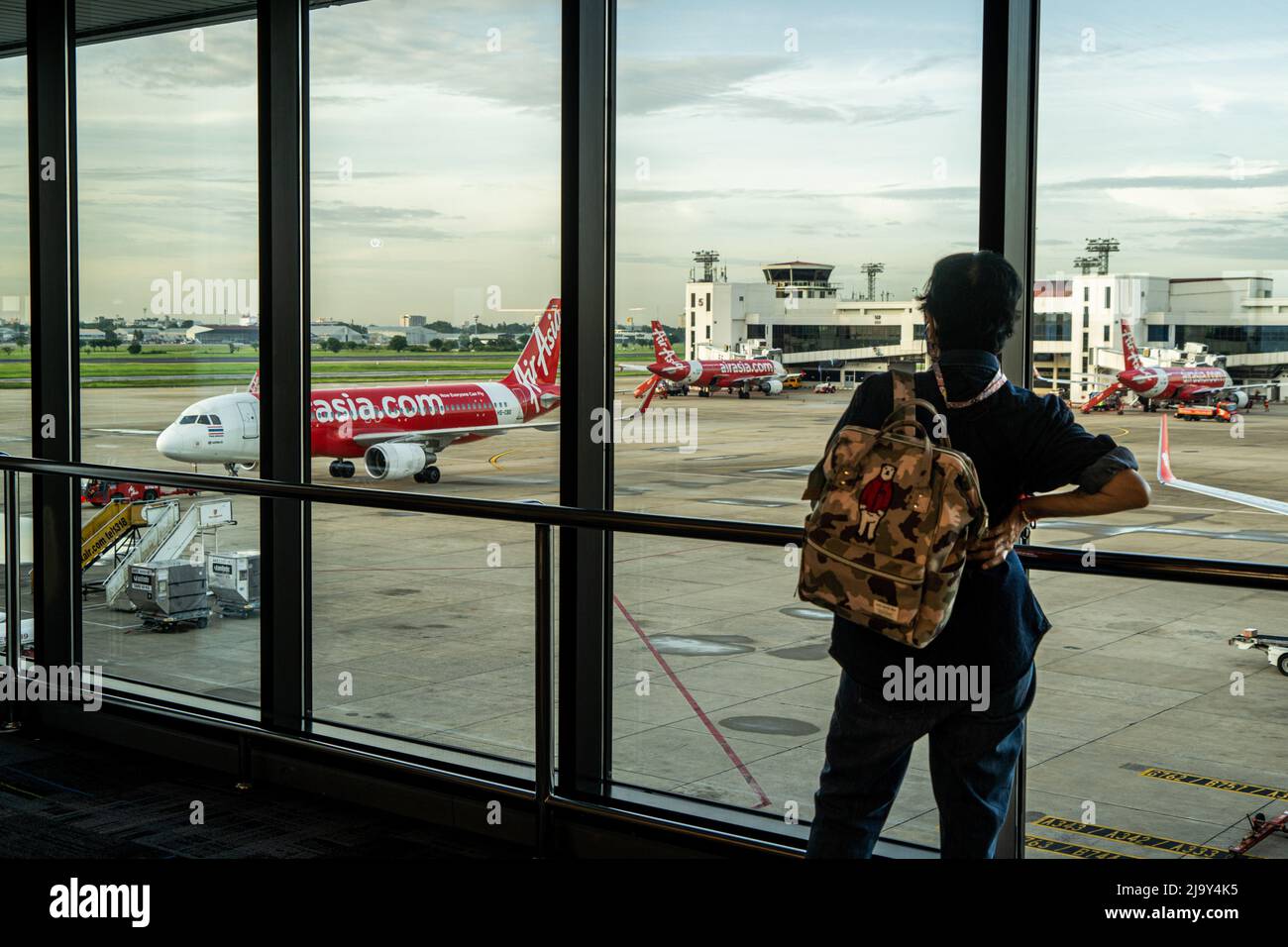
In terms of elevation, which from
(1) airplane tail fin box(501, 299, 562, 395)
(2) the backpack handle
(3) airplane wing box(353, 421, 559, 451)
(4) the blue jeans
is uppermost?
(1) airplane tail fin box(501, 299, 562, 395)

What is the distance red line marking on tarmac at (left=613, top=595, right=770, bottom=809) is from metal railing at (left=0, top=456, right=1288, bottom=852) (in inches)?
11.7

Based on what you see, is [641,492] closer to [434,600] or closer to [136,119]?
[434,600]

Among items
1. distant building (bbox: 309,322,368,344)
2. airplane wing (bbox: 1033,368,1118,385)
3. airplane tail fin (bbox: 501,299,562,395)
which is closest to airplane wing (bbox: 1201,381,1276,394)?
airplane wing (bbox: 1033,368,1118,385)

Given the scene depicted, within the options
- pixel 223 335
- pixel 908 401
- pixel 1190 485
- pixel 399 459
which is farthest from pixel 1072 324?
pixel 223 335

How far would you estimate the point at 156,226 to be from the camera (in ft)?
17.3

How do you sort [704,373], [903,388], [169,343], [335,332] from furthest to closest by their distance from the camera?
[169,343] → [335,332] → [704,373] → [903,388]

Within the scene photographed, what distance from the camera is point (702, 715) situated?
13.2 ft

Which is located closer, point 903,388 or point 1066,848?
point 903,388

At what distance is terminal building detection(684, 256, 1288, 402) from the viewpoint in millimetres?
3254

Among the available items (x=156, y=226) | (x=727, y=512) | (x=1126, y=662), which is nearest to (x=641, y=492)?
(x=727, y=512)

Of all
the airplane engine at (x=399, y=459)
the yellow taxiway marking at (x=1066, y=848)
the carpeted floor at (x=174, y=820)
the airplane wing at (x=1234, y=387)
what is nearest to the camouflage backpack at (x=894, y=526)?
the yellow taxiway marking at (x=1066, y=848)

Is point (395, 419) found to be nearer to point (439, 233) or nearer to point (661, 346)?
point (439, 233)

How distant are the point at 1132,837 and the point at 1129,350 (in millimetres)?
1288

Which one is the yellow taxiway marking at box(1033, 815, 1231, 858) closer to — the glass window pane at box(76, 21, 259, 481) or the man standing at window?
the man standing at window
